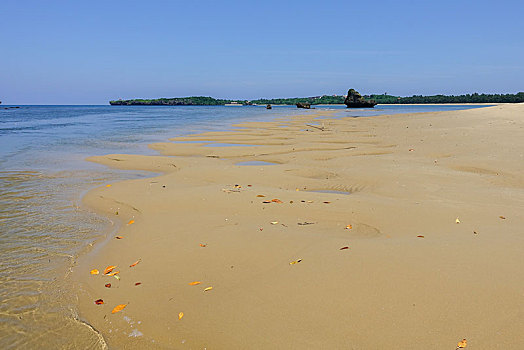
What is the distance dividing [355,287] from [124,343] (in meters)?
2.10

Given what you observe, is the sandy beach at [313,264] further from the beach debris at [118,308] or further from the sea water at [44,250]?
the sea water at [44,250]

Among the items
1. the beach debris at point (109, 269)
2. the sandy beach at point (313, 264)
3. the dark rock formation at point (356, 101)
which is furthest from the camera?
the dark rock formation at point (356, 101)

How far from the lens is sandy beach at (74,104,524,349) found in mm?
2730

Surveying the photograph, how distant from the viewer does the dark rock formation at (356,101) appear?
9550 cm

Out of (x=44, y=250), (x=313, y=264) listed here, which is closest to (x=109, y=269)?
A: (x=44, y=250)

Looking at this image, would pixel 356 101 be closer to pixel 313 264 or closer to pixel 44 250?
pixel 313 264

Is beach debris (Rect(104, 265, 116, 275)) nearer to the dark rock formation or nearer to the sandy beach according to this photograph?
the sandy beach

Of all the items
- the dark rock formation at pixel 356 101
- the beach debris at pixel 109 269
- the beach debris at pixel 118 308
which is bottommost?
the beach debris at pixel 118 308

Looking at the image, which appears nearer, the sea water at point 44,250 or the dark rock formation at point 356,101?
the sea water at point 44,250

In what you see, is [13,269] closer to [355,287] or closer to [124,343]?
[124,343]

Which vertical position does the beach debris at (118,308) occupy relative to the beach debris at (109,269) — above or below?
below

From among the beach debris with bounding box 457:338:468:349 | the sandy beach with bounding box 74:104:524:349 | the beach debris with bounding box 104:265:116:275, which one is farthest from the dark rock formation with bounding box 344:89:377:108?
the beach debris with bounding box 457:338:468:349

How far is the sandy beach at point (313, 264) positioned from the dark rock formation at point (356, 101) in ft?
304

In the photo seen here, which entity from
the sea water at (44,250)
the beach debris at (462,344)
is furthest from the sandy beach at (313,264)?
the sea water at (44,250)
